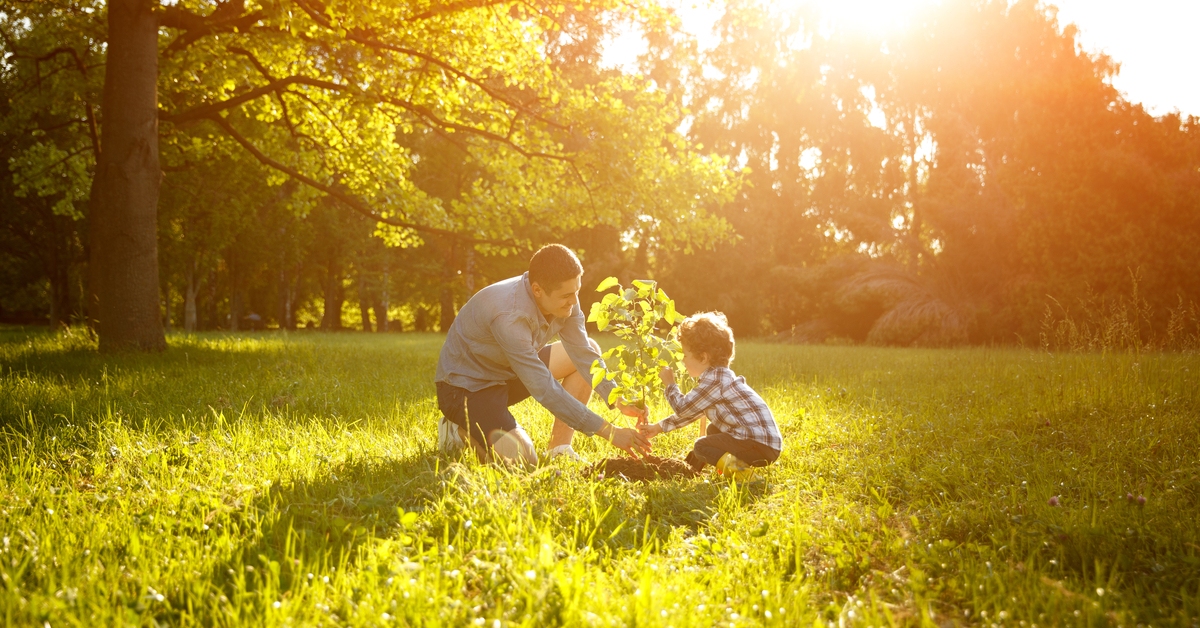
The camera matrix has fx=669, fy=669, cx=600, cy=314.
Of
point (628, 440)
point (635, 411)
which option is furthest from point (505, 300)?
point (628, 440)

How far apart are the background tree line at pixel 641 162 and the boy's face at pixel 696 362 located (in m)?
6.24

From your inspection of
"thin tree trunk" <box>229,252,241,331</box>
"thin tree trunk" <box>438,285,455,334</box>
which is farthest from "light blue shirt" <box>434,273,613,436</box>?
"thin tree trunk" <box>229,252,241,331</box>

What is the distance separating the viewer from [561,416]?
4410 millimetres

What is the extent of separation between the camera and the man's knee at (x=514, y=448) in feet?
14.7

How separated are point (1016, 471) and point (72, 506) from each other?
5.40 metres

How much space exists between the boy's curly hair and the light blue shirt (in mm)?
814

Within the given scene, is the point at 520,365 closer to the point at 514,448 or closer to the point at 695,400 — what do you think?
the point at 514,448

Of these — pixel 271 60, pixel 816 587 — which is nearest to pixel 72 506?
pixel 816 587

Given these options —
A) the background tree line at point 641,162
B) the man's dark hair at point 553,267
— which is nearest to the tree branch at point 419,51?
the background tree line at point 641,162

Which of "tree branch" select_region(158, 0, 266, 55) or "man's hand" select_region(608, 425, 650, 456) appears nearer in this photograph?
"man's hand" select_region(608, 425, 650, 456)

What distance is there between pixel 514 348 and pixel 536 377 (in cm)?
26

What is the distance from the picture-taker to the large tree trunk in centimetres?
920

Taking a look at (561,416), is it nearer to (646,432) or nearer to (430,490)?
(646,432)

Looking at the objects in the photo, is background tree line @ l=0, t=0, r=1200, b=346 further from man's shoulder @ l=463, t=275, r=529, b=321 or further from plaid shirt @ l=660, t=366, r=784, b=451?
plaid shirt @ l=660, t=366, r=784, b=451
